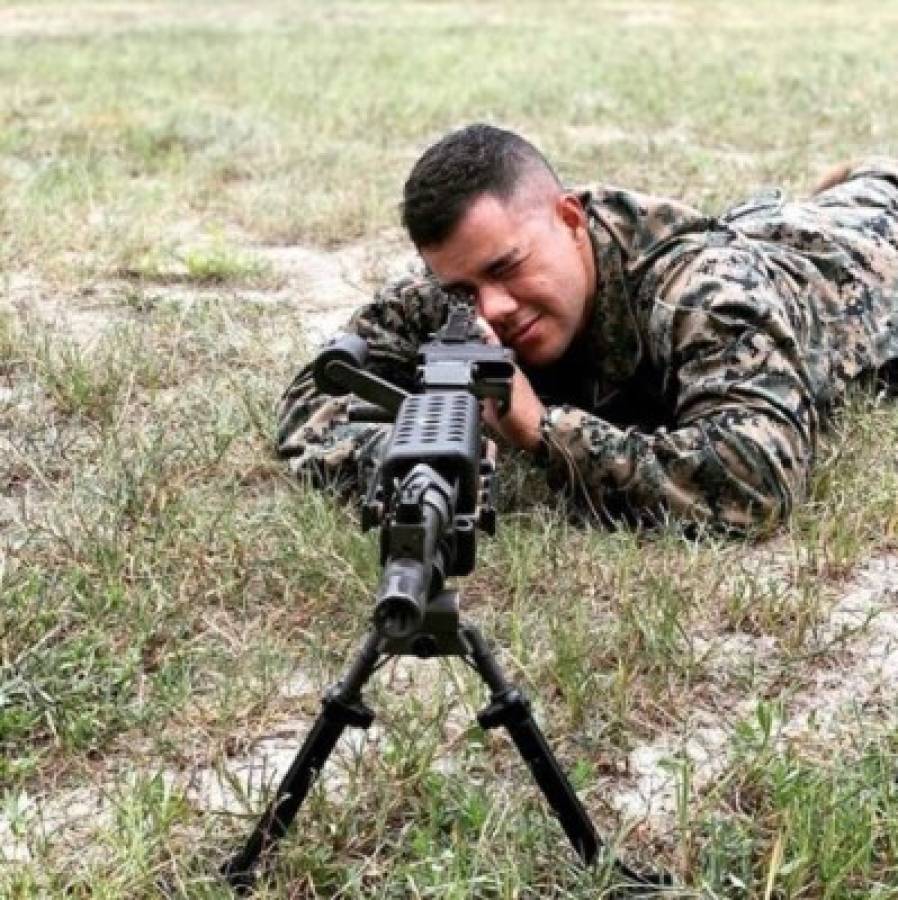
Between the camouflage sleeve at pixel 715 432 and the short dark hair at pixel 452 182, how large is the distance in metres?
0.48

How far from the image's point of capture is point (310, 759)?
2047mm

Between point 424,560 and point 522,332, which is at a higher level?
point 424,560

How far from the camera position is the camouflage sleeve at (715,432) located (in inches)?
129

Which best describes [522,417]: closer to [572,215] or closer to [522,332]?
[522,332]

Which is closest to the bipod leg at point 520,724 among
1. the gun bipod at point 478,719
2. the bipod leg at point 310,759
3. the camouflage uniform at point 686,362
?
the gun bipod at point 478,719

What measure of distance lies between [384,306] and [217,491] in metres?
0.70

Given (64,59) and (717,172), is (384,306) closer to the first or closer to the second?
(717,172)

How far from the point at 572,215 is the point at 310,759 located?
1897 millimetres

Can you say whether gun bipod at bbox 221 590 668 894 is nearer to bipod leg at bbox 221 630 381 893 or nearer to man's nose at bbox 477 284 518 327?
bipod leg at bbox 221 630 381 893

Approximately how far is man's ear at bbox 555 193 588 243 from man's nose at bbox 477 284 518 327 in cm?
31

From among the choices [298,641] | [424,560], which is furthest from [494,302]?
[424,560]

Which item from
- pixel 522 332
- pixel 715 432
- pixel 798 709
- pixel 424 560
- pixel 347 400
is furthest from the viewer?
pixel 347 400

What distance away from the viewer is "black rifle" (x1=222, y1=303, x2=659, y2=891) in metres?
1.73

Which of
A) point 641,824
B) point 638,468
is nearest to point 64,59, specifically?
point 638,468
